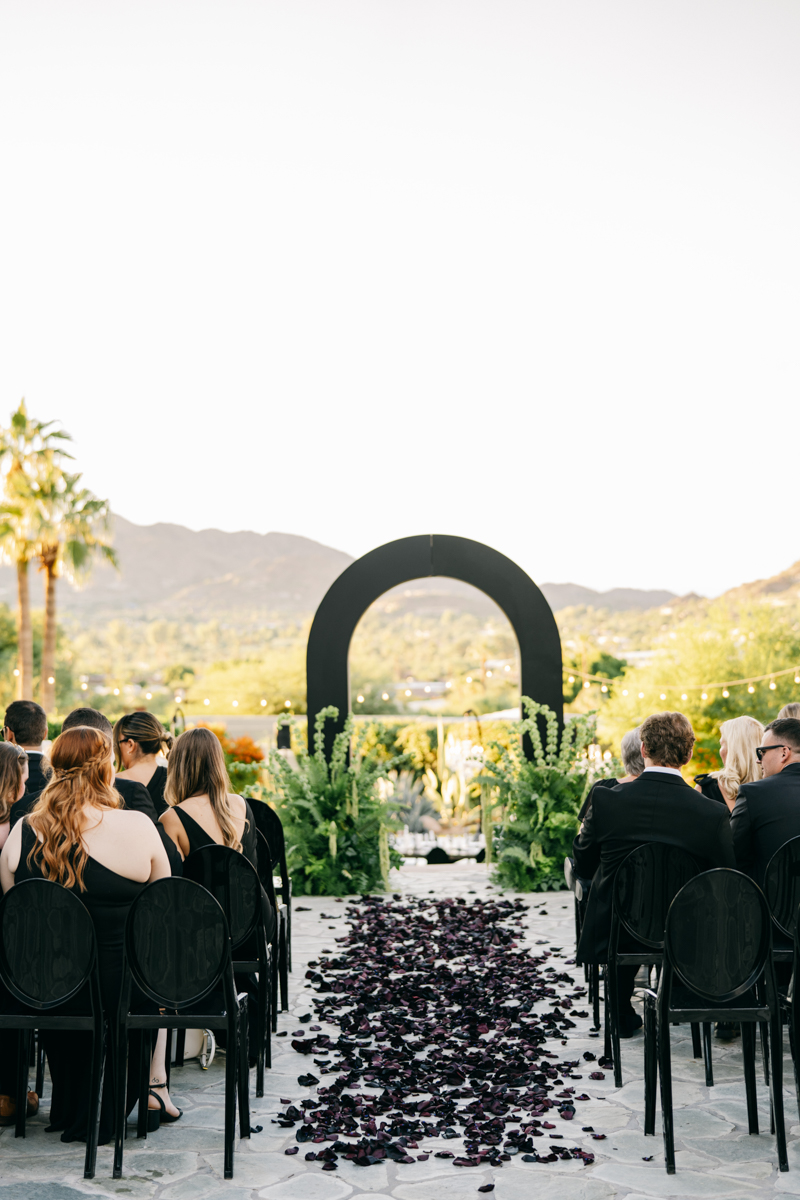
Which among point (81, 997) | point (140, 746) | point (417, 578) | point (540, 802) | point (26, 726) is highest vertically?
point (417, 578)

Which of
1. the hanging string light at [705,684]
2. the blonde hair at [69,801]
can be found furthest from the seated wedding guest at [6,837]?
the hanging string light at [705,684]

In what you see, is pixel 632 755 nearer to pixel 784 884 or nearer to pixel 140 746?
pixel 784 884

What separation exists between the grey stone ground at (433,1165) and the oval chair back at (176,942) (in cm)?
59

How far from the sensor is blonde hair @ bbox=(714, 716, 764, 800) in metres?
4.77

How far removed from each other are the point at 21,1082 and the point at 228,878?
3.33 ft

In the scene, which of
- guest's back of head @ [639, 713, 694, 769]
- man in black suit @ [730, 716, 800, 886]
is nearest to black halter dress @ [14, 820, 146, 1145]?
guest's back of head @ [639, 713, 694, 769]

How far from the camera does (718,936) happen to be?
3.31 meters

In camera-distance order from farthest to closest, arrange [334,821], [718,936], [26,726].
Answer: [334,821], [26,726], [718,936]

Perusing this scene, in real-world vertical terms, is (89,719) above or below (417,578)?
below

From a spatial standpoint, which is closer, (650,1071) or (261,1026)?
(650,1071)

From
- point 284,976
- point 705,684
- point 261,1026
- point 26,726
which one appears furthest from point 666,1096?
point 705,684

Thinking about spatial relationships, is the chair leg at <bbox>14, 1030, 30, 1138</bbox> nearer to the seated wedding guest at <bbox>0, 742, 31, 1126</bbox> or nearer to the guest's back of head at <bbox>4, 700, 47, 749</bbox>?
the seated wedding guest at <bbox>0, 742, 31, 1126</bbox>

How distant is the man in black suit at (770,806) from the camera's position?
4043 millimetres

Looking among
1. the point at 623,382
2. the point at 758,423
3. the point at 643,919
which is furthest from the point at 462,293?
the point at 643,919
